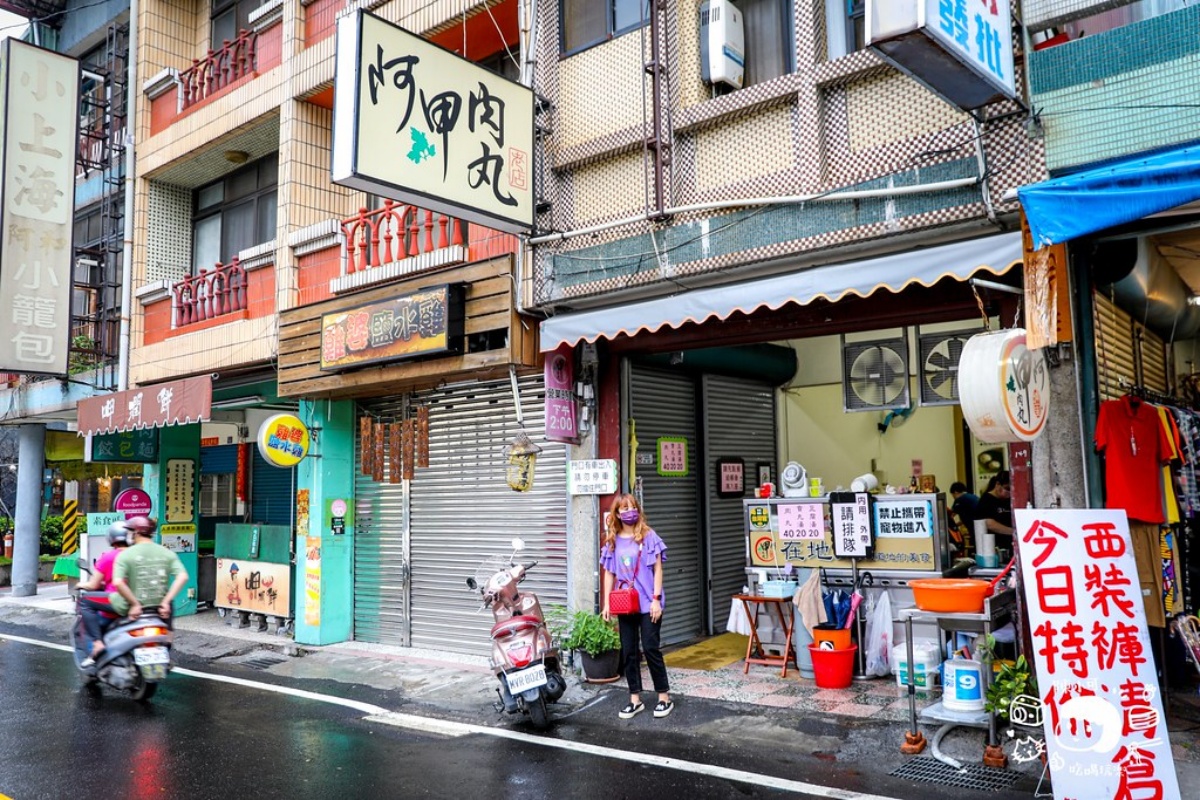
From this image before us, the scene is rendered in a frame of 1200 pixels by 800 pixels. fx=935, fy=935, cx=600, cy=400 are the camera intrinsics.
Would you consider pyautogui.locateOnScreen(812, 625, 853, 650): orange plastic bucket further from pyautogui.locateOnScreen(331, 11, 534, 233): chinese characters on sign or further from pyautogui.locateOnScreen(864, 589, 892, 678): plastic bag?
pyautogui.locateOnScreen(331, 11, 534, 233): chinese characters on sign

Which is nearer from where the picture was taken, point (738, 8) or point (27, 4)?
point (738, 8)

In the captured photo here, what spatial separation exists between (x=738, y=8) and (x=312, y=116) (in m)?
6.95

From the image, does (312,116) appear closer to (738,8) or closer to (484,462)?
(484,462)

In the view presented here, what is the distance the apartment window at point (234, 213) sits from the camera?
50.0ft

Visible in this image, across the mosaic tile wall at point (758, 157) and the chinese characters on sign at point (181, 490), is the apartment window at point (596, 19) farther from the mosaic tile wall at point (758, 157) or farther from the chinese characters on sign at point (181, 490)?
the chinese characters on sign at point (181, 490)

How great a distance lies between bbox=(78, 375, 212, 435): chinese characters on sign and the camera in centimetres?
1289

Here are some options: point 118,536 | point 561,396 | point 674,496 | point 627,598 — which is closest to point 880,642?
point 627,598

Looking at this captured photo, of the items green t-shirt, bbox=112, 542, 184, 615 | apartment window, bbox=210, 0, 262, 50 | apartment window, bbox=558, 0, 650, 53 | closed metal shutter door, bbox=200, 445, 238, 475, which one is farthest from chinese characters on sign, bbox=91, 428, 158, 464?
apartment window, bbox=558, 0, 650, 53

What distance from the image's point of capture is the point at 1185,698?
7641mm

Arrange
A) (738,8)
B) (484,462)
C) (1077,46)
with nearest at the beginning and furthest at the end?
(1077,46)
(738,8)
(484,462)

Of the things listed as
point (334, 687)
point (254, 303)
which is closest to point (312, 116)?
point (254, 303)

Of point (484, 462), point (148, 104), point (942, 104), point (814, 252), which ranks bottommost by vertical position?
point (484, 462)

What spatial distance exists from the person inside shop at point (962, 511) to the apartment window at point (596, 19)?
21.3 feet

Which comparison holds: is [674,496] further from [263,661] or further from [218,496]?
[218,496]
